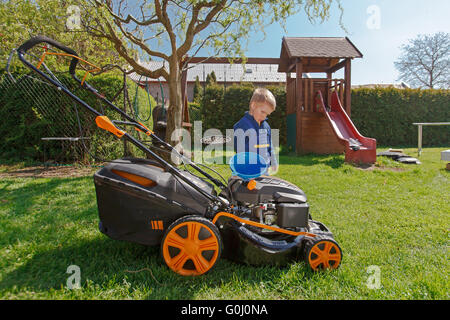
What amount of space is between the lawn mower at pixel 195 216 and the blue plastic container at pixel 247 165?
0.06 m

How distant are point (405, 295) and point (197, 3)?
6204mm

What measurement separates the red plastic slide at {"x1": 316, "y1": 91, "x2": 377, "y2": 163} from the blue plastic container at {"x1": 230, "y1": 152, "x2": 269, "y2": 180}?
5884 mm

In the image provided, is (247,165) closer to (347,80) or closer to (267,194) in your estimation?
(267,194)

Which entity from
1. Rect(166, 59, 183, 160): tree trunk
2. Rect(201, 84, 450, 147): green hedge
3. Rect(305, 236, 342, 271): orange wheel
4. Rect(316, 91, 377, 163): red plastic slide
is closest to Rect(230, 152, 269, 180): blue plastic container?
Rect(305, 236, 342, 271): orange wheel

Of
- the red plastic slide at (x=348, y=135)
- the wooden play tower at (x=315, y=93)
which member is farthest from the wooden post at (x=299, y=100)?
the red plastic slide at (x=348, y=135)

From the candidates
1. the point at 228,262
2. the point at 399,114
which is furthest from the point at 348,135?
the point at 228,262

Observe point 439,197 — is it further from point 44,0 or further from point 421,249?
point 44,0

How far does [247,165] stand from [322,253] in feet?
2.95

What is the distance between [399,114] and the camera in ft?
42.8

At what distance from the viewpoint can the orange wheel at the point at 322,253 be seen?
2.18 m

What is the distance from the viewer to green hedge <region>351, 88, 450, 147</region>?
12773 millimetres

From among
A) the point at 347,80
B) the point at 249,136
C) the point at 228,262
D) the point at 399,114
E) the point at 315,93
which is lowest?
the point at 228,262

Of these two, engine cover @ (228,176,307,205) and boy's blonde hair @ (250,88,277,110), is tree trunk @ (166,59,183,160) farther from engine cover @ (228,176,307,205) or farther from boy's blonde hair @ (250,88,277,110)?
engine cover @ (228,176,307,205)

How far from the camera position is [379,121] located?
12938 millimetres
